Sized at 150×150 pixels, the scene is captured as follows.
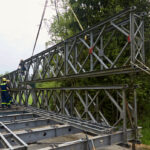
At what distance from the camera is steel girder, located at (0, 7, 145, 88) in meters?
5.02

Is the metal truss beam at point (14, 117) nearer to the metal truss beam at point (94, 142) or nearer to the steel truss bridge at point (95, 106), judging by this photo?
the steel truss bridge at point (95, 106)

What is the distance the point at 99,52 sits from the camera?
→ 237 inches

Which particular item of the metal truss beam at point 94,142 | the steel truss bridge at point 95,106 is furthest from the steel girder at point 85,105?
the metal truss beam at point 94,142

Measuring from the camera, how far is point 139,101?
9.20 meters

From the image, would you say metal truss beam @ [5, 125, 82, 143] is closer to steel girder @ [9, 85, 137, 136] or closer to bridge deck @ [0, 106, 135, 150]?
bridge deck @ [0, 106, 135, 150]

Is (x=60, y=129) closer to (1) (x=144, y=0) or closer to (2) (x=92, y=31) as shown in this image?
(2) (x=92, y=31)

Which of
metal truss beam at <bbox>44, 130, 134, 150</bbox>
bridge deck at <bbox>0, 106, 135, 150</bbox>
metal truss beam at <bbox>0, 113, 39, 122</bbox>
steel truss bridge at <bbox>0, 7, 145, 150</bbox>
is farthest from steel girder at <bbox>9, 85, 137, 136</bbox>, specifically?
metal truss beam at <bbox>44, 130, 134, 150</bbox>

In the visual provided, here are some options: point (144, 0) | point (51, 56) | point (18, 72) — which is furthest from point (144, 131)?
point (18, 72)

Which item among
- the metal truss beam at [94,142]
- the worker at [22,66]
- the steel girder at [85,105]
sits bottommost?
the metal truss beam at [94,142]

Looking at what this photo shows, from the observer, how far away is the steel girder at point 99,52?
198 inches

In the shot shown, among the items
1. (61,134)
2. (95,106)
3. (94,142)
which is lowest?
(61,134)

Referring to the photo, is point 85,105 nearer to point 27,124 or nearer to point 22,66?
point 27,124

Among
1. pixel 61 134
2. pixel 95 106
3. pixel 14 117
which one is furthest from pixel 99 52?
pixel 14 117

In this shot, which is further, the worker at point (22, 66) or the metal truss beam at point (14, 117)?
the worker at point (22, 66)
